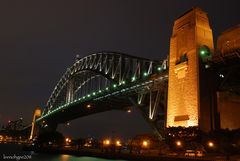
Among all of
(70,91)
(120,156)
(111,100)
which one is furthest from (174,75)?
(70,91)

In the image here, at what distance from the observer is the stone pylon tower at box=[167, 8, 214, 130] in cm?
2573

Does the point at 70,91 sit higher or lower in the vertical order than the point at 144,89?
higher

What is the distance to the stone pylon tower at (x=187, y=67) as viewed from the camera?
25.7 meters

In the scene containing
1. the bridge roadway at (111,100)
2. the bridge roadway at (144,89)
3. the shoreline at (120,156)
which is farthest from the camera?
the bridge roadway at (111,100)

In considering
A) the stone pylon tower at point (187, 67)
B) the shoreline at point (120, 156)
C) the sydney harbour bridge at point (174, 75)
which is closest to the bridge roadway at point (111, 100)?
the sydney harbour bridge at point (174, 75)

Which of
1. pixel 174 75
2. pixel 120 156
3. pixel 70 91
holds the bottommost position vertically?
pixel 120 156

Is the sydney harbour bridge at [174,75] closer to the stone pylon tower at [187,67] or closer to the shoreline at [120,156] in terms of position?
the stone pylon tower at [187,67]

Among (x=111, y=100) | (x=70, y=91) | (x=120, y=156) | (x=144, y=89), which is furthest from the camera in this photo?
(x=70, y=91)

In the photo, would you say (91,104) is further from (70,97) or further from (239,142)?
(239,142)

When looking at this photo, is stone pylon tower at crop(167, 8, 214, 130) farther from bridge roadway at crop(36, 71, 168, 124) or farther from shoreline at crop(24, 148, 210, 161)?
bridge roadway at crop(36, 71, 168, 124)

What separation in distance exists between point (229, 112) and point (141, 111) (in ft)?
49.0

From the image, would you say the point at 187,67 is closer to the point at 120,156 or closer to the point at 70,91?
the point at 120,156

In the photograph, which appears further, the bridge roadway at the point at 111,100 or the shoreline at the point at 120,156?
the bridge roadway at the point at 111,100

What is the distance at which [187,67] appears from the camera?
27.2m
